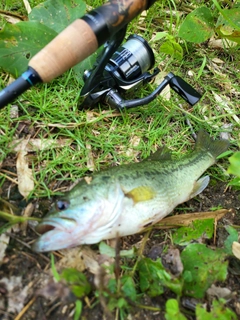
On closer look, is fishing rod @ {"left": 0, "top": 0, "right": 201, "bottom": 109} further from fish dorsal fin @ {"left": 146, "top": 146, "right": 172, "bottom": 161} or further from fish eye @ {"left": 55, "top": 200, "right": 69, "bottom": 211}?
fish eye @ {"left": 55, "top": 200, "right": 69, "bottom": 211}

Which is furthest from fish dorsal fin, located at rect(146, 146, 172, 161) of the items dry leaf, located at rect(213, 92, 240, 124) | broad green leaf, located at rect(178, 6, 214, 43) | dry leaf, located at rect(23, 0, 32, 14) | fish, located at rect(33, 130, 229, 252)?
dry leaf, located at rect(23, 0, 32, 14)

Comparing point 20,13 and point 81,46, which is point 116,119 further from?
point 20,13

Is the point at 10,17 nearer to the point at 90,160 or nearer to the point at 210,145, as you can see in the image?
the point at 90,160

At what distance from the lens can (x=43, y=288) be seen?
7.35 ft

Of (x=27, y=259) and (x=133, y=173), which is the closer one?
(x=27, y=259)

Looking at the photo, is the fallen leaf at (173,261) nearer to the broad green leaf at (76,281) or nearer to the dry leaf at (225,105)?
the broad green leaf at (76,281)

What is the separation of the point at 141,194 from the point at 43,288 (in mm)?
842

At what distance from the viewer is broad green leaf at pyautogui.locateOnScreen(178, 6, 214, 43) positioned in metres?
3.80

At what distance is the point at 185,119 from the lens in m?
3.55

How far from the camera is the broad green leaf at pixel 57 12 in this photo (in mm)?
3385

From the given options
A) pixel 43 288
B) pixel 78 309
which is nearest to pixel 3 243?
pixel 43 288

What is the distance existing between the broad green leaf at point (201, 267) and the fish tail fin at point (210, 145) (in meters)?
0.92

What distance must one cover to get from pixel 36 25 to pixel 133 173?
1.63 m

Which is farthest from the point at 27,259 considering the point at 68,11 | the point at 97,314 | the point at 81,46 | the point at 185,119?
the point at 68,11
